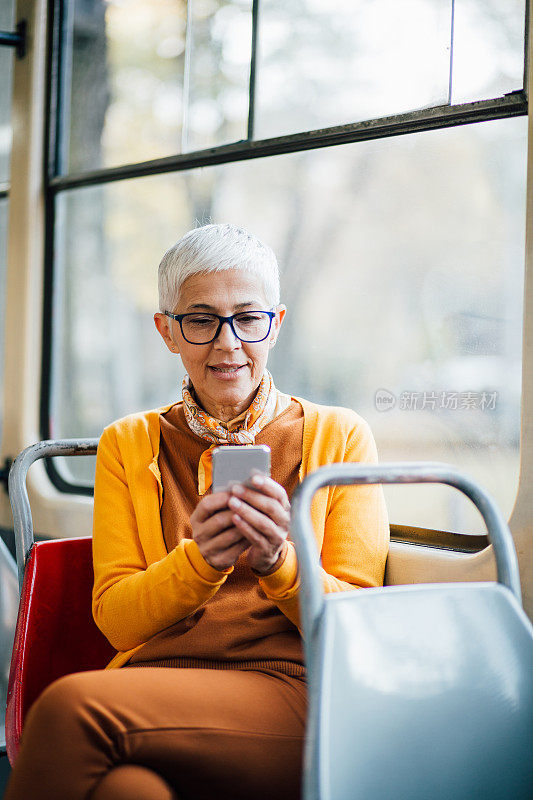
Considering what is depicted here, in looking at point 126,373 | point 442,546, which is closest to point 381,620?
point 442,546

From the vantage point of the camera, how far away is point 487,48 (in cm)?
182

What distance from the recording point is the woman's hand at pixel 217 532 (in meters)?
1.23

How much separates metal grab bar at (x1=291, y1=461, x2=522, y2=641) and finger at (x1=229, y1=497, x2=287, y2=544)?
0.13 meters

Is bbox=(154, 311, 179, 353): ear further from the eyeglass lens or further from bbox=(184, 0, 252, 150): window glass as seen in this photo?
bbox=(184, 0, 252, 150): window glass

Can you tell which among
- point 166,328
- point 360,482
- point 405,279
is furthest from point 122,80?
point 360,482

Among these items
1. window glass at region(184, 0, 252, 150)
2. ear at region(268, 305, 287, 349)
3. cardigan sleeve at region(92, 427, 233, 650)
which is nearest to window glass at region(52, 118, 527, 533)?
window glass at region(184, 0, 252, 150)

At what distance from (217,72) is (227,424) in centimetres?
143

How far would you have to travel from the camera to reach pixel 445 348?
196cm

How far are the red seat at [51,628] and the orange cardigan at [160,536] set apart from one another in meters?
0.23

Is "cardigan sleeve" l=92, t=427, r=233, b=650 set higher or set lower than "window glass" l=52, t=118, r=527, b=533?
lower

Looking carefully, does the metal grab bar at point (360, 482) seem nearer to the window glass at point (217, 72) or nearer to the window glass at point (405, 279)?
the window glass at point (405, 279)

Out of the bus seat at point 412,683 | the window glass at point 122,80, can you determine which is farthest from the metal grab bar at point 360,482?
the window glass at point 122,80

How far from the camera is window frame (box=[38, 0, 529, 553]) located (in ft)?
6.03

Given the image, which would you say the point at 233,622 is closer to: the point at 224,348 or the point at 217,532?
the point at 217,532
